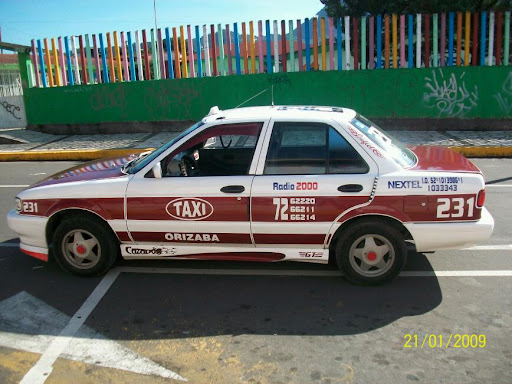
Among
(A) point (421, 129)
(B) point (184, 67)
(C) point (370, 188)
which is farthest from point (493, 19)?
(C) point (370, 188)

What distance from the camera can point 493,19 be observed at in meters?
13.3

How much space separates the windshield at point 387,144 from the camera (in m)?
4.37

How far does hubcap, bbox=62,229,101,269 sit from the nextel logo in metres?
0.85

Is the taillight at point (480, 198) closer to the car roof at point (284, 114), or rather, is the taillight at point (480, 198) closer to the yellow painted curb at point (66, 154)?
the car roof at point (284, 114)

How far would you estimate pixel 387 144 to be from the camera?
14.9 feet

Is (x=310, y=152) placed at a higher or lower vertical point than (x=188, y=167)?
higher

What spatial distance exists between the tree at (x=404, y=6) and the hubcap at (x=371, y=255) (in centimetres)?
1393

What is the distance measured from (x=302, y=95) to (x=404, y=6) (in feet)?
19.3

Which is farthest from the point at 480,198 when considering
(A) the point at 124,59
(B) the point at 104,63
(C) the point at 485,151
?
(B) the point at 104,63

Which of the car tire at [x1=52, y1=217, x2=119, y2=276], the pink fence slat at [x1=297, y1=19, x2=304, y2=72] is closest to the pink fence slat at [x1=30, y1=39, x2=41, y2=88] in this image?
the pink fence slat at [x1=297, y1=19, x2=304, y2=72]

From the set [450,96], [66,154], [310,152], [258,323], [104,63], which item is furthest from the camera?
[104,63]

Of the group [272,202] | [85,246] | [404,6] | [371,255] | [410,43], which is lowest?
[371,255]
